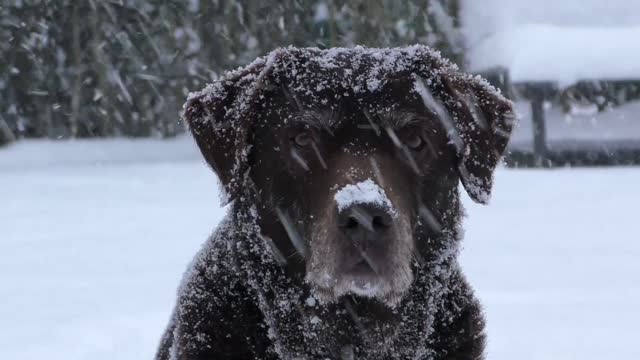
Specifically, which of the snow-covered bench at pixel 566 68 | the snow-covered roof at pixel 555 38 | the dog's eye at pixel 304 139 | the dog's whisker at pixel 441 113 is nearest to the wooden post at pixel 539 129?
the snow-covered bench at pixel 566 68

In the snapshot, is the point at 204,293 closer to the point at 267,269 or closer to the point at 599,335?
the point at 267,269

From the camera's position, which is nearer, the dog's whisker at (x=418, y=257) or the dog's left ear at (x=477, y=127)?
the dog's whisker at (x=418, y=257)

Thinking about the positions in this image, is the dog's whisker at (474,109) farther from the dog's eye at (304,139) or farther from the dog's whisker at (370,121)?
the dog's eye at (304,139)

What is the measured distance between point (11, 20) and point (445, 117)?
27.6 feet

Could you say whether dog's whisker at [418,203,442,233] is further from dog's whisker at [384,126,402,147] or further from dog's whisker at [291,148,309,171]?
dog's whisker at [291,148,309,171]

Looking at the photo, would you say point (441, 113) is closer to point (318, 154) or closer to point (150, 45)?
point (318, 154)

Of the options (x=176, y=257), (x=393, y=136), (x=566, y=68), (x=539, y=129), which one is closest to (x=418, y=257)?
(x=393, y=136)

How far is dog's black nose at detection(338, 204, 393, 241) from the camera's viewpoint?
2.62m

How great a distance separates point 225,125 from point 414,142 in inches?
23.3

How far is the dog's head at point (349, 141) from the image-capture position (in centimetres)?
283

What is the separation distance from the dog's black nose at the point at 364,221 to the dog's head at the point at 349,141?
85 mm

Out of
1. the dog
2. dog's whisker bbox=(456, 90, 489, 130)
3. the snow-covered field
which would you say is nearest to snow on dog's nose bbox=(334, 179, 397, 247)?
the dog

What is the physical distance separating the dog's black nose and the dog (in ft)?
0.41

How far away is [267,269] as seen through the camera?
9.56ft
